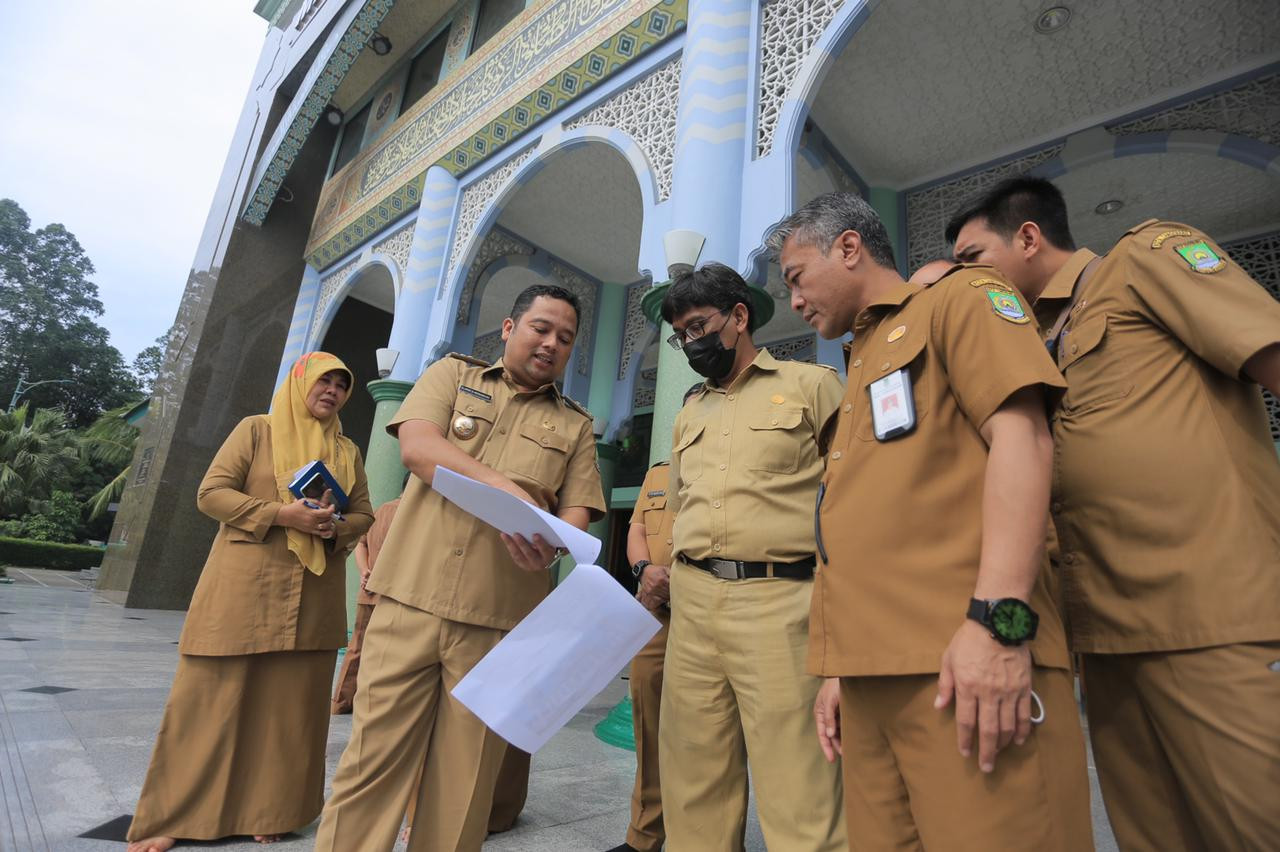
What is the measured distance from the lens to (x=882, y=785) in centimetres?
88

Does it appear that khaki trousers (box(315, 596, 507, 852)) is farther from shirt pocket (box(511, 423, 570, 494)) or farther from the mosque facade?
the mosque facade

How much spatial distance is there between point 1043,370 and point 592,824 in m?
1.88

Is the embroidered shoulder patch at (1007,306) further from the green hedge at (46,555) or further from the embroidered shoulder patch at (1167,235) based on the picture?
the green hedge at (46,555)

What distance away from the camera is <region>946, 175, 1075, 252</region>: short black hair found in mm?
1270

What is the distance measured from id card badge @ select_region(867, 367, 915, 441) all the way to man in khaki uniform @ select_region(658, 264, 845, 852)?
19.7 inches

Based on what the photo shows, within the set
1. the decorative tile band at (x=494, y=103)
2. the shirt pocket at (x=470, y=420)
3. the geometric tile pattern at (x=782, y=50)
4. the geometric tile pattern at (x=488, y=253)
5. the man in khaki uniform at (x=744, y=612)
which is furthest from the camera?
the geometric tile pattern at (x=488, y=253)

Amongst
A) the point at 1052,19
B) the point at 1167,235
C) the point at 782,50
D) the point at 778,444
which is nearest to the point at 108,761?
the point at 778,444

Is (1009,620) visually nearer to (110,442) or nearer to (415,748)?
(415,748)

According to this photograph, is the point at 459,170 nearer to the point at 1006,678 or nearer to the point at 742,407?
the point at 742,407

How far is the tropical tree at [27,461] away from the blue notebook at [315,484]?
18.7 metres

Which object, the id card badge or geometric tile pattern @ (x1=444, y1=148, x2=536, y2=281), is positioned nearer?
the id card badge

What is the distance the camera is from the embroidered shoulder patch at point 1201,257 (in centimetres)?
97

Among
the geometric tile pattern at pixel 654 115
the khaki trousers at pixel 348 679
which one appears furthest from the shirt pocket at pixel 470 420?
the geometric tile pattern at pixel 654 115

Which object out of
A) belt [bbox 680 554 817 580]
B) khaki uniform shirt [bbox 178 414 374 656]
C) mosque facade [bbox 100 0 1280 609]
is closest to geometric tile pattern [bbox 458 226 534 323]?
mosque facade [bbox 100 0 1280 609]
